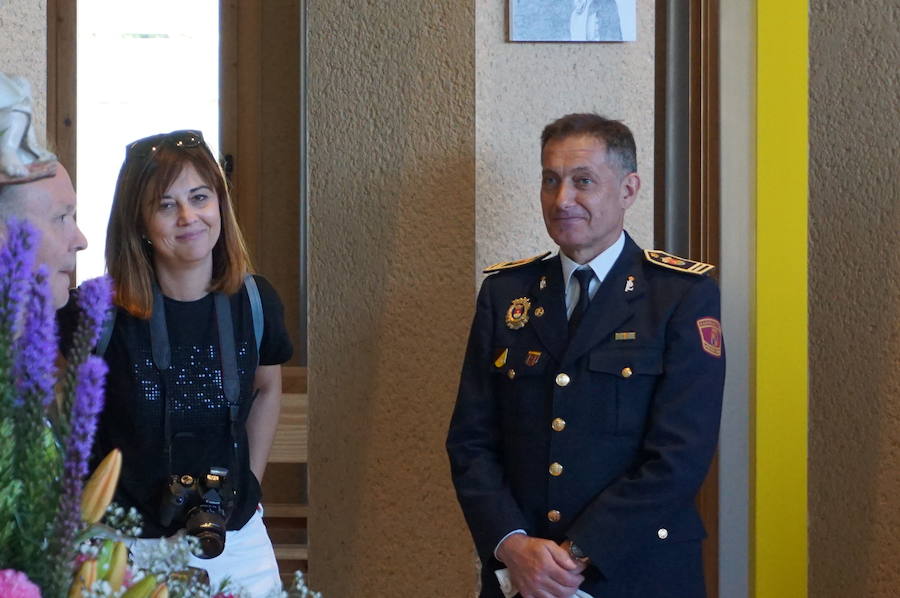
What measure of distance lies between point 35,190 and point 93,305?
307mm

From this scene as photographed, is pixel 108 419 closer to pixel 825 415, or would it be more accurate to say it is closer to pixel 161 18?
pixel 825 415

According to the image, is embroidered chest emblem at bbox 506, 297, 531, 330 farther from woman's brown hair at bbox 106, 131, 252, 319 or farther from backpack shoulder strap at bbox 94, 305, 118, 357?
backpack shoulder strap at bbox 94, 305, 118, 357

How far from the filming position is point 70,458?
0.74 metres

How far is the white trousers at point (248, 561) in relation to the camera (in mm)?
2027

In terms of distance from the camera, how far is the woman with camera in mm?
2049

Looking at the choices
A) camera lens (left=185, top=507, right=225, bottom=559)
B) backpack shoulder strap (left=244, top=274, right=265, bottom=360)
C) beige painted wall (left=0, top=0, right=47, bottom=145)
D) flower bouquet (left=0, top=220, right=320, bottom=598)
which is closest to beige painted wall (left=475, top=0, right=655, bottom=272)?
backpack shoulder strap (left=244, top=274, right=265, bottom=360)

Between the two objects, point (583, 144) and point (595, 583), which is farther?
point (583, 144)

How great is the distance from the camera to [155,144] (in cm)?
219

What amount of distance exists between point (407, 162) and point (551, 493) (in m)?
1.02

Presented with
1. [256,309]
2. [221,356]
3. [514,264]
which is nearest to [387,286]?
[514,264]

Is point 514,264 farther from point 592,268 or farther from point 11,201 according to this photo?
point 11,201

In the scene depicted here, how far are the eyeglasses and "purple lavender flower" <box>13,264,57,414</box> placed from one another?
1.45 m

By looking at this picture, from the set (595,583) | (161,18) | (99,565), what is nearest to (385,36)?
(595,583)

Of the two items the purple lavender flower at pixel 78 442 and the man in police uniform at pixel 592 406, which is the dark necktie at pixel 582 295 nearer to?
the man in police uniform at pixel 592 406
